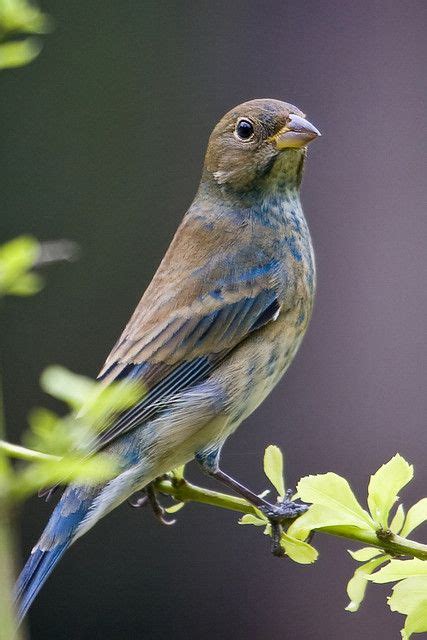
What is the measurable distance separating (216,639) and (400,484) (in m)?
4.33

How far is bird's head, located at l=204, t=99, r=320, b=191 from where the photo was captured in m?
2.80

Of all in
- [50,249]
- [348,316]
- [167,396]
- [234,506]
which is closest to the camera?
[50,249]

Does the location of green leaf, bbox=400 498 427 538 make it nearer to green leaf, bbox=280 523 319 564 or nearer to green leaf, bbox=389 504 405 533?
green leaf, bbox=389 504 405 533

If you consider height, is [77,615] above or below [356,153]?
below

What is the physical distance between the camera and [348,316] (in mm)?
5824

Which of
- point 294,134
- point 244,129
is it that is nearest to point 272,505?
point 294,134

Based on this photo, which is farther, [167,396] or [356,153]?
[356,153]

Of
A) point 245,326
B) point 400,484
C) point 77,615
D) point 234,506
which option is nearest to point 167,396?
point 245,326

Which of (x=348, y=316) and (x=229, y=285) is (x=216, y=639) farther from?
(x=229, y=285)

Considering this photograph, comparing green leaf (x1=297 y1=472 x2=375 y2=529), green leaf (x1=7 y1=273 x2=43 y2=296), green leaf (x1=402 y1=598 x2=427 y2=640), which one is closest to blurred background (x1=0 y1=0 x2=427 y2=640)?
green leaf (x1=297 y1=472 x2=375 y2=529)

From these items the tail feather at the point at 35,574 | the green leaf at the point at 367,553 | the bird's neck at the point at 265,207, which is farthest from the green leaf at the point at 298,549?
the bird's neck at the point at 265,207

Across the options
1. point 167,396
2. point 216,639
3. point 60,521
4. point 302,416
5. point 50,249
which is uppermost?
point 50,249

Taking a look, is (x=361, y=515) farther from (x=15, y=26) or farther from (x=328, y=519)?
(x=15, y=26)

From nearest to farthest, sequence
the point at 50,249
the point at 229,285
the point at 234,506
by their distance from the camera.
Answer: the point at 50,249 < the point at 234,506 < the point at 229,285
